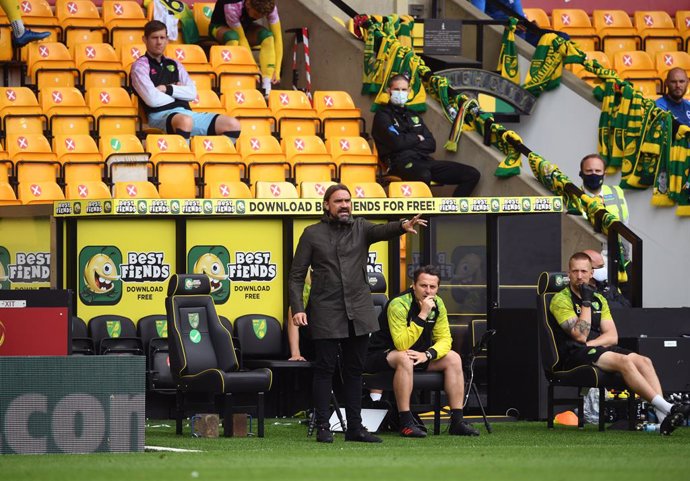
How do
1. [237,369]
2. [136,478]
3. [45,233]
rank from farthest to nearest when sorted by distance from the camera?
[45,233] < [237,369] < [136,478]

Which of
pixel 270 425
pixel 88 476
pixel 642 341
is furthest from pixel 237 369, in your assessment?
pixel 88 476

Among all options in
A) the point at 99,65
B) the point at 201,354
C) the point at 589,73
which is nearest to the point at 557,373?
the point at 201,354

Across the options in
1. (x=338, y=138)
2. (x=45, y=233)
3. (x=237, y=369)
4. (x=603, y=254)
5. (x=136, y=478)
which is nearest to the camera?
(x=136, y=478)

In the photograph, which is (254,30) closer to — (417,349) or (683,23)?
(683,23)

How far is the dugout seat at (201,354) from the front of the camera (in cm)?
1323

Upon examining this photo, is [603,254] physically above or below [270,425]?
above

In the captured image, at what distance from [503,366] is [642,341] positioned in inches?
74.4

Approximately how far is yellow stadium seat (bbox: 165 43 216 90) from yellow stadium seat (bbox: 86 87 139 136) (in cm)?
110

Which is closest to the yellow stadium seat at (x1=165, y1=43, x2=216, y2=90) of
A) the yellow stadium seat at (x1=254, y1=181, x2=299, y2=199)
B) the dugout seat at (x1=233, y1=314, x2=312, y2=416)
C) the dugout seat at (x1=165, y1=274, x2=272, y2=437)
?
the yellow stadium seat at (x1=254, y1=181, x2=299, y2=199)

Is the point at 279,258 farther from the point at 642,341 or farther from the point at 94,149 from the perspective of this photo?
the point at 642,341

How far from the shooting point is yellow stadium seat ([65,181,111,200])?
16375 mm

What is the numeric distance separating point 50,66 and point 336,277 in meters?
7.45

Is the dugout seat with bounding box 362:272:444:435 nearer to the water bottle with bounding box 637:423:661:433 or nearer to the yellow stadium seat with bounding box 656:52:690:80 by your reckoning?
the water bottle with bounding box 637:423:661:433

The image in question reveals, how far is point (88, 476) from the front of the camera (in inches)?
370
